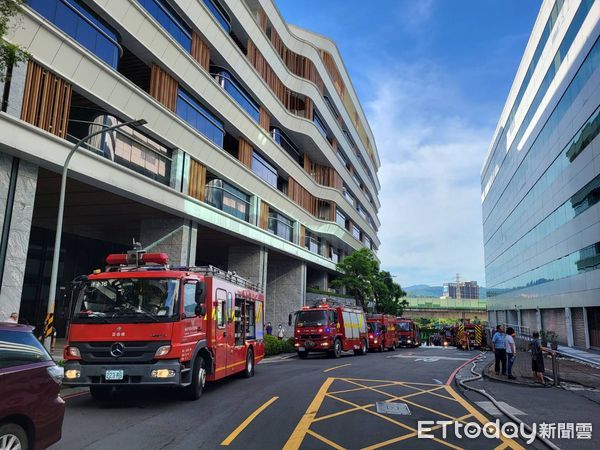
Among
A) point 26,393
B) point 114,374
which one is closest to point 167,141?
point 114,374

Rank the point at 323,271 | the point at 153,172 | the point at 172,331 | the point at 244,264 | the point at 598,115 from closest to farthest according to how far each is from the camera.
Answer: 1. the point at 172,331
2. the point at 153,172
3. the point at 598,115
4. the point at 244,264
5. the point at 323,271

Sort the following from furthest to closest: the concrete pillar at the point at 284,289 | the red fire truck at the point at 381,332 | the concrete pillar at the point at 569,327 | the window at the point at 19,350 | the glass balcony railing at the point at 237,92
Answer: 1. the concrete pillar at the point at 284,289
2. the concrete pillar at the point at 569,327
3. the red fire truck at the point at 381,332
4. the glass balcony railing at the point at 237,92
5. the window at the point at 19,350

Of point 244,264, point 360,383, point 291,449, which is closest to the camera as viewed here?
point 291,449

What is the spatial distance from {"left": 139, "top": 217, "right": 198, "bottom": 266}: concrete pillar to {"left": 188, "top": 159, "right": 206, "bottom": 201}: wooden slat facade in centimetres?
142

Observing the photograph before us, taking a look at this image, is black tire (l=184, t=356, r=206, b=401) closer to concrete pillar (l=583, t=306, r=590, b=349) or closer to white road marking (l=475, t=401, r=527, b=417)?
white road marking (l=475, t=401, r=527, b=417)

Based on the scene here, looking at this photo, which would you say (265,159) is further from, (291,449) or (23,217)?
(291,449)

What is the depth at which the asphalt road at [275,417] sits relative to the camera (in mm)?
7160

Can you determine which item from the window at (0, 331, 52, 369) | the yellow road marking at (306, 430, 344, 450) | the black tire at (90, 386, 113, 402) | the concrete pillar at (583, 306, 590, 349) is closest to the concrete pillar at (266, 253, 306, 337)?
the concrete pillar at (583, 306, 590, 349)

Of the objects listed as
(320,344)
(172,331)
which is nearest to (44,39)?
(172,331)

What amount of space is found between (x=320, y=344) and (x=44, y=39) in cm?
1779

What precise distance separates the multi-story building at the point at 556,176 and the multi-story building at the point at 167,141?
18594 mm

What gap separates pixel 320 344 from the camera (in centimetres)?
2480

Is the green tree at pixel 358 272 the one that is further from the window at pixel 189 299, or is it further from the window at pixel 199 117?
the window at pixel 189 299

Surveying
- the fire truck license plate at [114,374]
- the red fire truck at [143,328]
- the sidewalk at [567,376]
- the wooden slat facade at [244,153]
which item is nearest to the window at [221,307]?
the red fire truck at [143,328]
